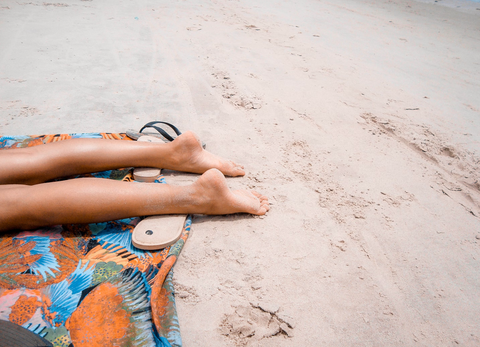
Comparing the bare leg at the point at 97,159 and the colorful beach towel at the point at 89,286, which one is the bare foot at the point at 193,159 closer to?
the bare leg at the point at 97,159

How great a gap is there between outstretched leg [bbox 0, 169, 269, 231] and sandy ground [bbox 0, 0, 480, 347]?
179mm

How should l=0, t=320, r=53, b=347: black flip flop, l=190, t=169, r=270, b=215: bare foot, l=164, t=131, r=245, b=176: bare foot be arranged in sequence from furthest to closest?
l=164, t=131, r=245, b=176: bare foot
l=190, t=169, r=270, b=215: bare foot
l=0, t=320, r=53, b=347: black flip flop

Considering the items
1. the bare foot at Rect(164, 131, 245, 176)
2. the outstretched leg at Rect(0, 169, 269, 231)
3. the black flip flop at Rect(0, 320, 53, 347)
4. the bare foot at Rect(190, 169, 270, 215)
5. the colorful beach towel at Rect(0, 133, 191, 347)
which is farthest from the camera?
the bare foot at Rect(164, 131, 245, 176)

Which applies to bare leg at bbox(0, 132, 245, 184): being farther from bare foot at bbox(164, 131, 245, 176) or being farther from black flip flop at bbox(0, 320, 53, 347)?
black flip flop at bbox(0, 320, 53, 347)

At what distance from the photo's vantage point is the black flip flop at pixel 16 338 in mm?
845

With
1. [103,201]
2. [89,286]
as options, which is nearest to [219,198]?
[103,201]

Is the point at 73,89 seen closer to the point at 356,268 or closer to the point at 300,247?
the point at 300,247

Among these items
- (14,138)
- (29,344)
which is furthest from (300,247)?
(14,138)

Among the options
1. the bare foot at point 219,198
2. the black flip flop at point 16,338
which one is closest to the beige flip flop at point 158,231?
the bare foot at point 219,198

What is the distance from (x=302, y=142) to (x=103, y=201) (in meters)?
1.75

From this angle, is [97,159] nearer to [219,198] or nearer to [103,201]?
[103,201]

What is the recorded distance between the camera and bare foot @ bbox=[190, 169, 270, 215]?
1.60m

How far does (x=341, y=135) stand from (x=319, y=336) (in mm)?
1894

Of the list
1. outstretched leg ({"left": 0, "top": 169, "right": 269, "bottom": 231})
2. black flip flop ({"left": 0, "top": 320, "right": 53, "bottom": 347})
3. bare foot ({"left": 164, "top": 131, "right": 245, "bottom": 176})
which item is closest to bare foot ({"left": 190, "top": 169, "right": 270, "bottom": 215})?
outstretched leg ({"left": 0, "top": 169, "right": 269, "bottom": 231})
